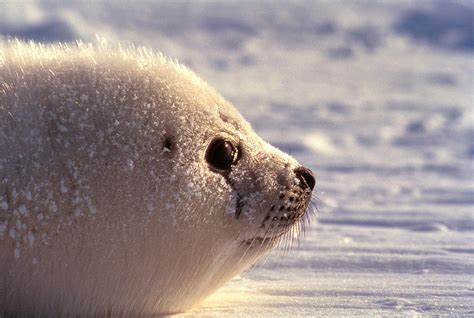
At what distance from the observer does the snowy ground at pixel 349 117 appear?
113 inches

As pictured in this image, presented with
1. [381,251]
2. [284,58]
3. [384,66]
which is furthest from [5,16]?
[381,251]

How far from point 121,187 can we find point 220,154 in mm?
392

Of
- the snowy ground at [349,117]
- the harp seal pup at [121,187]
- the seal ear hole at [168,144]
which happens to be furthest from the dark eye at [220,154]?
the snowy ground at [349,117]

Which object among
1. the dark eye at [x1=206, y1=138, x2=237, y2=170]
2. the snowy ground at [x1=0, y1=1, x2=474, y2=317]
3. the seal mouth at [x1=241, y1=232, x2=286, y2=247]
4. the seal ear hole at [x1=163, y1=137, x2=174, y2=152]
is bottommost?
the seal mouth at [x1=241, y1=232, x2=286, y2=247]

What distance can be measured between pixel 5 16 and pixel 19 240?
8.57 meters

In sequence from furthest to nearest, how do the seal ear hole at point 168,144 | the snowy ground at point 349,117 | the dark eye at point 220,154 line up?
the snowy ground at point 349,117 < the dark eye at point 220,154 < the seal ear hole at point 168,144

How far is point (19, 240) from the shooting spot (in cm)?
215

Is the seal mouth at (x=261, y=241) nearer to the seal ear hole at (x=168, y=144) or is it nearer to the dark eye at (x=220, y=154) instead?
the dark eye at (x=220, y=154)

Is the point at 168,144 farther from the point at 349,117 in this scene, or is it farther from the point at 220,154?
the point at 349,117

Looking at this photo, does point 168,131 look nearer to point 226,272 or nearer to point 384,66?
point 226,272

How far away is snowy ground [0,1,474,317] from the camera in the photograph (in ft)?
9.45

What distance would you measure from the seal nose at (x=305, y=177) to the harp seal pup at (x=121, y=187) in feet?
0.24

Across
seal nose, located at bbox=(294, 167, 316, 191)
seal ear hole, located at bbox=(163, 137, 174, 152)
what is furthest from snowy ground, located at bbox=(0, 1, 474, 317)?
seal ear hole, located at bbox=(163, 137, 174, 152)

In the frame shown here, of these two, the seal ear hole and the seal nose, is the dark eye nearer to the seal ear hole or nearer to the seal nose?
the seal ear hole
